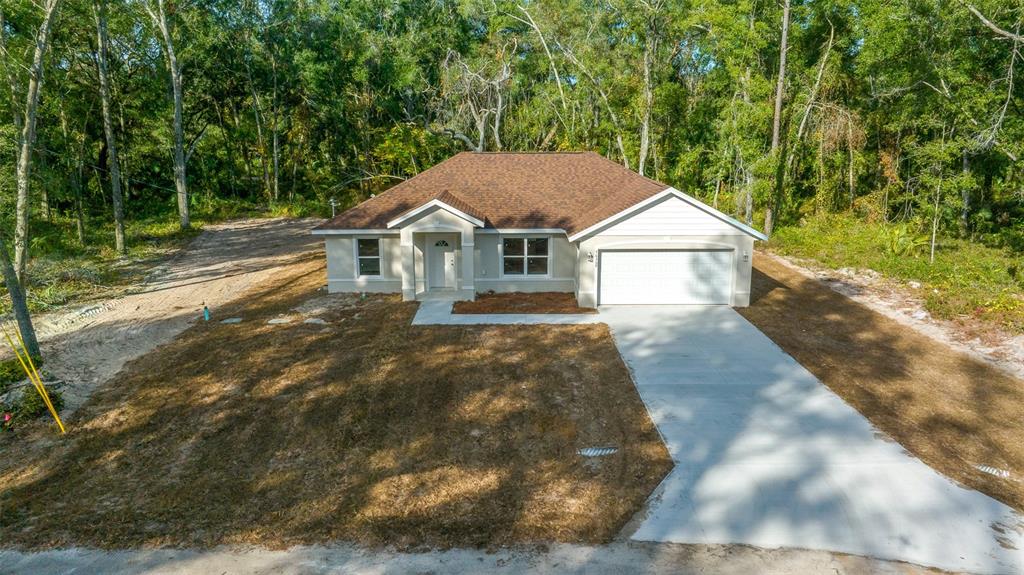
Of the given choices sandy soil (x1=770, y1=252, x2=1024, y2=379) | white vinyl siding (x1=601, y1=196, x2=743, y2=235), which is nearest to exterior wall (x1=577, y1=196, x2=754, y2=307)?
white vinyl siding (x1=601, y1=196, x2=743, y2=235)

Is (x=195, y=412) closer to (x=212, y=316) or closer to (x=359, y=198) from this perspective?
(x=212, y=316)

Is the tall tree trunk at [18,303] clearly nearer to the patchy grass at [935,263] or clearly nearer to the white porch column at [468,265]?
the white porch column at [468,265]

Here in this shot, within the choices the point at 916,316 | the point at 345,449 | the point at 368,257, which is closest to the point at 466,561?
the point at 345,449

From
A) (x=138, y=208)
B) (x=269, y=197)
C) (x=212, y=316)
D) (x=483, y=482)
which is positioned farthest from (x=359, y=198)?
(x=483, y=482)

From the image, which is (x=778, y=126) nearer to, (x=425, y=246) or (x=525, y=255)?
(x=525, y=255)

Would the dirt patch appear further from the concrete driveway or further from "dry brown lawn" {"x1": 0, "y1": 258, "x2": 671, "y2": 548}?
the concrete driveway

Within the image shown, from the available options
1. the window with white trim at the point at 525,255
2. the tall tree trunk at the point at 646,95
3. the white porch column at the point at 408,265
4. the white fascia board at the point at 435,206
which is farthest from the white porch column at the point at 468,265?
the tall tree trunk at the point at 646,95

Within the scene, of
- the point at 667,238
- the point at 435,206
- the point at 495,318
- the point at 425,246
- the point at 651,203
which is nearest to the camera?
the point at 495,318
